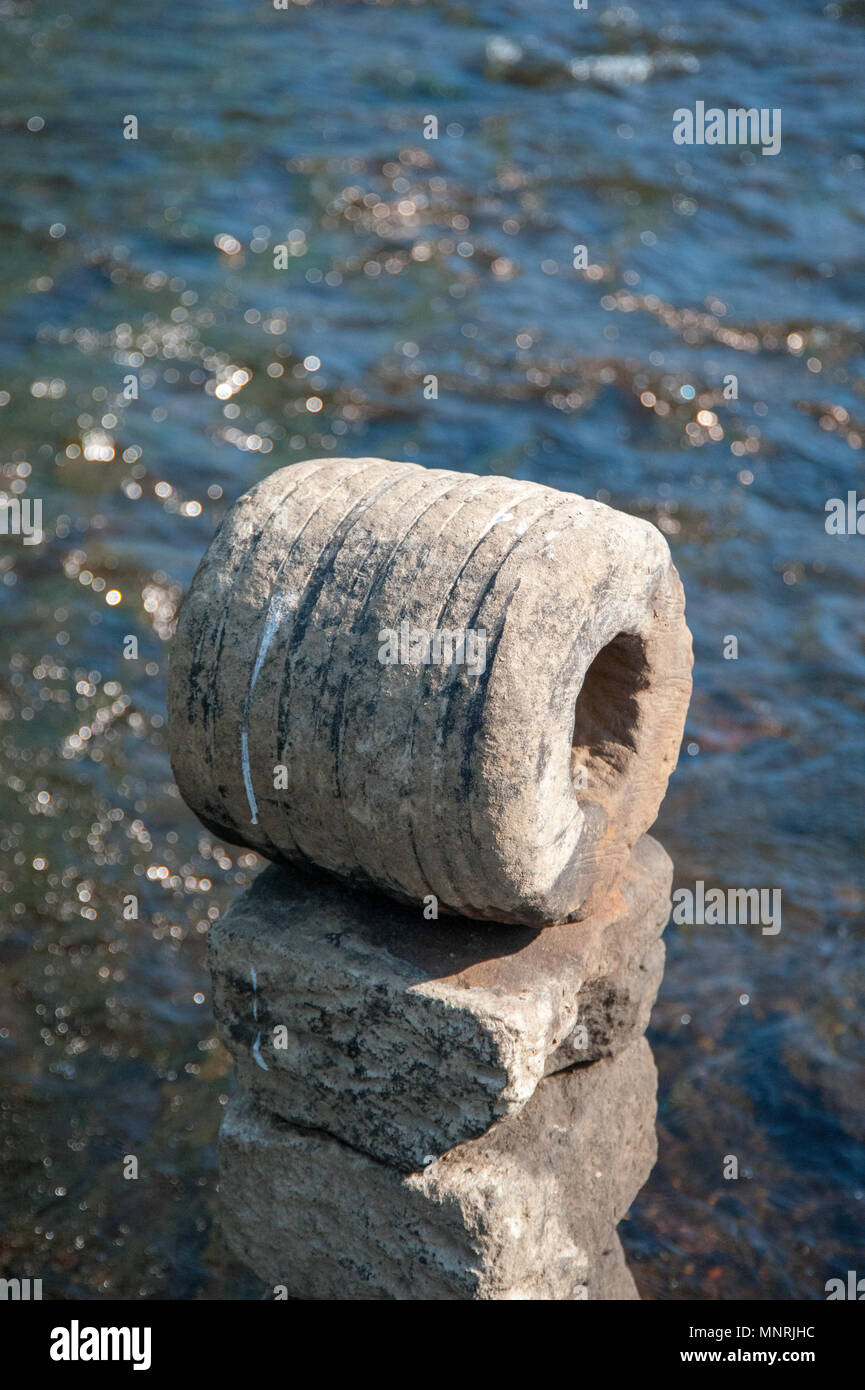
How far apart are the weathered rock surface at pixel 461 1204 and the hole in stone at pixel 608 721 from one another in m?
1.00

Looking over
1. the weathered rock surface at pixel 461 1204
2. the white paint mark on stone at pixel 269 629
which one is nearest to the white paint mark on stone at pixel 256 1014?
the weathered rock surface at pixel 461 1204

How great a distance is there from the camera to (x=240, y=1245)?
4652 mm

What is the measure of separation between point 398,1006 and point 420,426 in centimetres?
657

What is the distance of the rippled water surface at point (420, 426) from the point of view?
225 inches

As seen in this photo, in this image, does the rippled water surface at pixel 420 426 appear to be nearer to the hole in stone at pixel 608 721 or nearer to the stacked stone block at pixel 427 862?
the stacked stone block at pixel 427 862

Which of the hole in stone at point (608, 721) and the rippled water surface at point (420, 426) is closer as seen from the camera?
the hole in stone at point (608, 721)

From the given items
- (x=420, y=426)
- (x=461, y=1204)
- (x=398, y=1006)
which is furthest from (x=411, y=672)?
(x=420, y=426)

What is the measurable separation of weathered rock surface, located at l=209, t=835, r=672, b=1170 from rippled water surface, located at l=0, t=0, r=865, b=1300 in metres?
1.40

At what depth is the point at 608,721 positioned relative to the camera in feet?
14.6

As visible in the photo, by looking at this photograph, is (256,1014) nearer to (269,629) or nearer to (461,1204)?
(461,1204)
